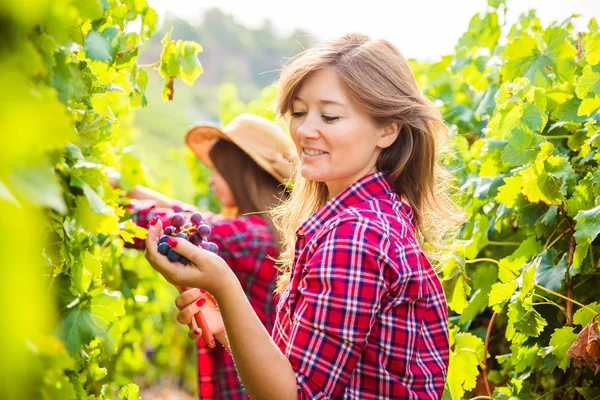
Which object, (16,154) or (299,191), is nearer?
(16,154)

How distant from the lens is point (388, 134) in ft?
6.49

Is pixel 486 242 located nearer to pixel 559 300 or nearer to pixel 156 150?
pixel 559 300

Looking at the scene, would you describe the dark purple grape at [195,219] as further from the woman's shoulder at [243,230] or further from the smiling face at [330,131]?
the woman's shoulder at [243,230]

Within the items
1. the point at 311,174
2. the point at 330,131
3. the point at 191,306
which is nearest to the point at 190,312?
the point at 191,306

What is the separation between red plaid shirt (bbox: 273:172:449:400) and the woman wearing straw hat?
4.03 feet

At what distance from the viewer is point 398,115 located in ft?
6.46

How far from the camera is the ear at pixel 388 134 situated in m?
1.96

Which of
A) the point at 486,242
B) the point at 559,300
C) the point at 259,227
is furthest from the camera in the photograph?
the point at 259,227

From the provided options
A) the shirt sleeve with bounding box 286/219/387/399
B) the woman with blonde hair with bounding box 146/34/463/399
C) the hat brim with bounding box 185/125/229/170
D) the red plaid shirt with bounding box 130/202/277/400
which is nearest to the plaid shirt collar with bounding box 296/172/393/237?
the woman with blonde hair with bounding box 146/34/463/399

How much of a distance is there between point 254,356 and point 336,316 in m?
0.19

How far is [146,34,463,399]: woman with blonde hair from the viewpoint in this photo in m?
1.56

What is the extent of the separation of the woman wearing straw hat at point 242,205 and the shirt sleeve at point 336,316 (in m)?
1.29

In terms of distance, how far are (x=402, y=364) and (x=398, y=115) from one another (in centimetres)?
67

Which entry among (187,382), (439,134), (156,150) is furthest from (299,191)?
(156,150)
